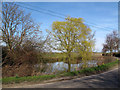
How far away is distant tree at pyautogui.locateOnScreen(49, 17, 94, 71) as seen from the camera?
1191 centimetres

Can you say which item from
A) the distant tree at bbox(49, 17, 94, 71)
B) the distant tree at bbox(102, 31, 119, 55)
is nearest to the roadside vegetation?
the distant tree at bbox(49, 17, 94, 71)

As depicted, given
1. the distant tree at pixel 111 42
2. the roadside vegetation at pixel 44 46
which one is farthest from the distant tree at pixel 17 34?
the distant tree at pixel 111 42

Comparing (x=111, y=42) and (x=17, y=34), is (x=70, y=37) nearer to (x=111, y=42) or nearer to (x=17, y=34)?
(x=17, y=34)

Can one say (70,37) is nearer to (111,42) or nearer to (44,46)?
(44,46)

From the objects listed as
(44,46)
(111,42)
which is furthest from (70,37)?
(111,42)

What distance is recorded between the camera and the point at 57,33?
483 inches

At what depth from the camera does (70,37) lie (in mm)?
11961

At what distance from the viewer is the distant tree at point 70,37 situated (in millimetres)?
11906

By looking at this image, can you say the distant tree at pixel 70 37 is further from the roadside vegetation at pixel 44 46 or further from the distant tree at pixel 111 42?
the distant tree at pixel 111 42

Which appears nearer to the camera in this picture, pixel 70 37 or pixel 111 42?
pixel 70 37

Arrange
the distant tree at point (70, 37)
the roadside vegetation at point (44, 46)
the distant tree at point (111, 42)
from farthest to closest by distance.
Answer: the distant tree at point (111, 42), the distant tree at point (70, 37), the roadside vegetation at point (44, 46)

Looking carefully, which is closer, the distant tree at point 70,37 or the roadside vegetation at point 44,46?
the roadside vegetation at point 44,46

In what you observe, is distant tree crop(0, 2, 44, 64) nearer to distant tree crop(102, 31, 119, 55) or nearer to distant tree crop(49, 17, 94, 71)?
distant tree crop(49, 17, 94, 71)

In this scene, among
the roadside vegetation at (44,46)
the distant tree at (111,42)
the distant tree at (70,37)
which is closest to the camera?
the roadside vegetation at (44,46)
